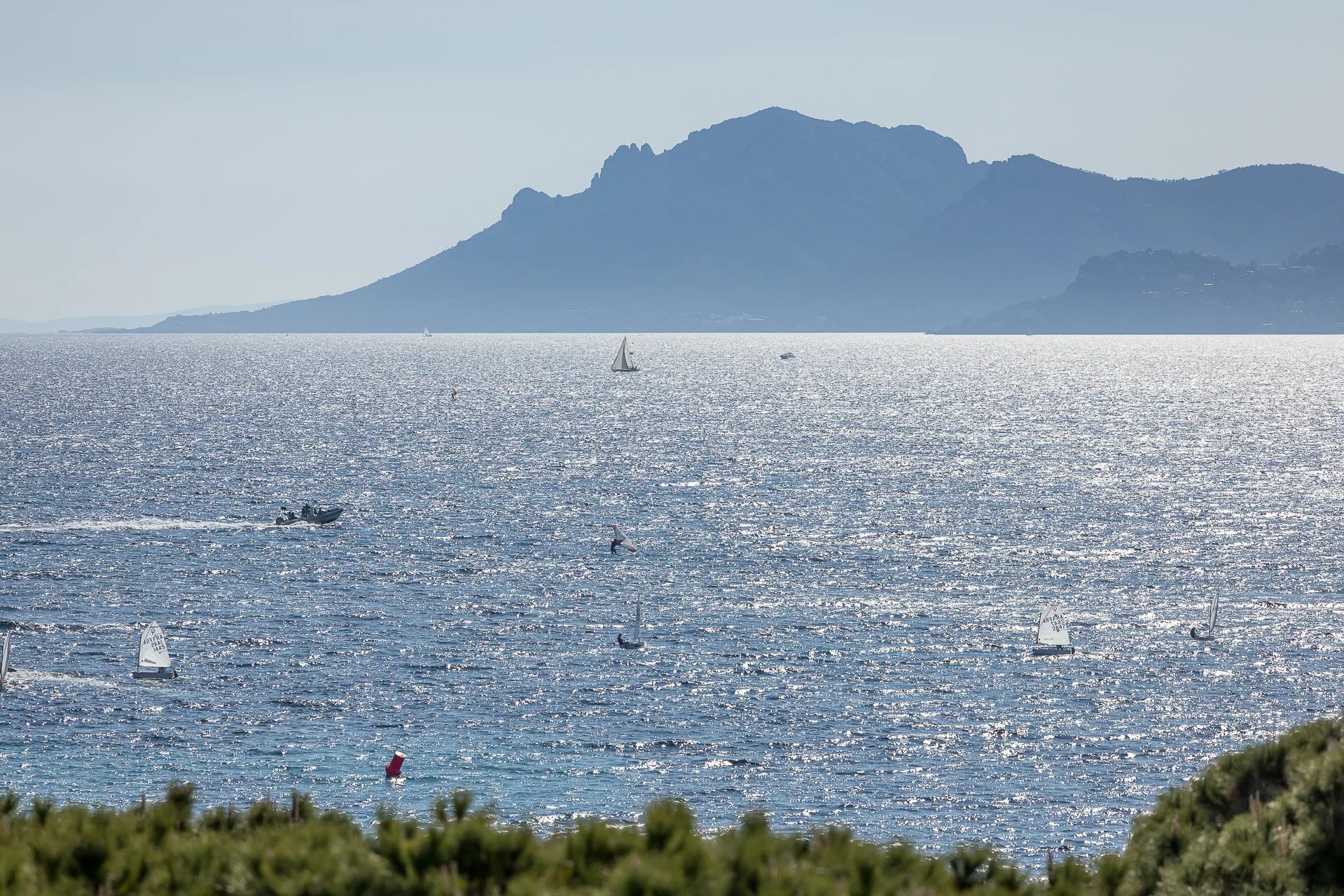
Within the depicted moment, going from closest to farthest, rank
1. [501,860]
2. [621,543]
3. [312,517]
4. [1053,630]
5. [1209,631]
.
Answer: [501,860]
[1053,630]
[1209,631]
[621,543]
[312,517]

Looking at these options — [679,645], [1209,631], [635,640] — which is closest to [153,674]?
Result: [635,640]

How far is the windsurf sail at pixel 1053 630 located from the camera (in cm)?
7919

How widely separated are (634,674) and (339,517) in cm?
6006

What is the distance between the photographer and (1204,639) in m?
82.1

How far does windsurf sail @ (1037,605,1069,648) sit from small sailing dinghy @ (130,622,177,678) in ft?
155

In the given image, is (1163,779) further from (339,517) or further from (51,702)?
(339,517)

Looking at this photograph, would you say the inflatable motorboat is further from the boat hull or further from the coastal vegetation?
the coastal vegetation

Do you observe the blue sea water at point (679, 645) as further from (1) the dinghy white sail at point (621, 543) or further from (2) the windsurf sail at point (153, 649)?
(2) the windsurf sail at point (153, 649)

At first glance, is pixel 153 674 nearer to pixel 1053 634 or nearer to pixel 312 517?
pixel 1053 634

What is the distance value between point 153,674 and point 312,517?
50162mm

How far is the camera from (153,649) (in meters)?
71.2

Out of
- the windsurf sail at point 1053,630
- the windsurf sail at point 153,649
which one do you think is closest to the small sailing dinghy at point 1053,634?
the windsurf sail at point 1053,630

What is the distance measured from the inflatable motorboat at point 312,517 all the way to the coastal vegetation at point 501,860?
350 feet

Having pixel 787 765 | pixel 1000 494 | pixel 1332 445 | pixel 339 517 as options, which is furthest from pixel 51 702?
pixel 1332 445
